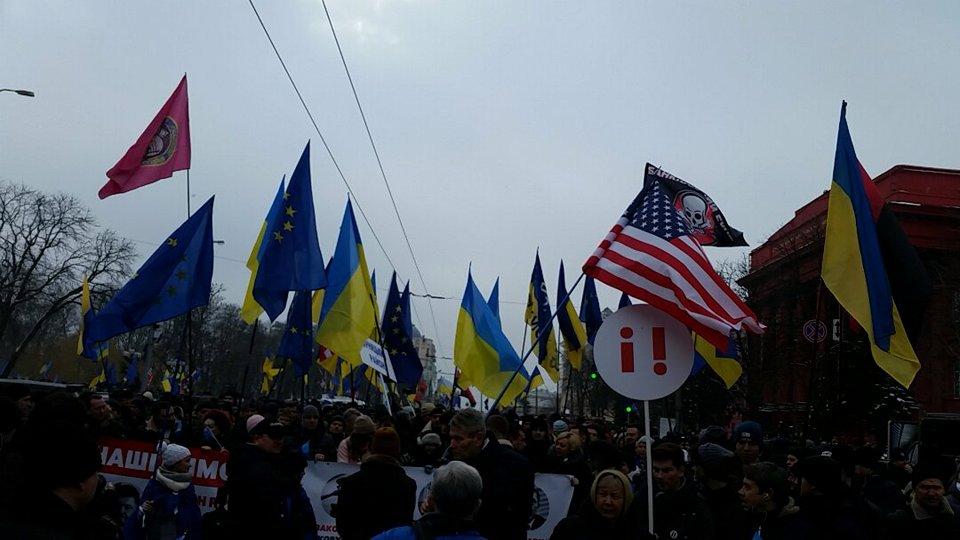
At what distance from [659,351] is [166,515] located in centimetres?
415

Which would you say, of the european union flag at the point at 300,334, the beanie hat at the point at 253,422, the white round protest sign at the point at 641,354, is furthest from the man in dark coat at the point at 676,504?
the european union flag at the point at 300,334

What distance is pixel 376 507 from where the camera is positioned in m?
5.07

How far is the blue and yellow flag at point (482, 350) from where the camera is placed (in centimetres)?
1546

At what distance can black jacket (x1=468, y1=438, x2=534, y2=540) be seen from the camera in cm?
533

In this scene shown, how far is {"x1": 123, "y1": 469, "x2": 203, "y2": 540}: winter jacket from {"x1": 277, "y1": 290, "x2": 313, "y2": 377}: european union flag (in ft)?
23.5

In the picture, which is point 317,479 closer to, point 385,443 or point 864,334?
point 385,443

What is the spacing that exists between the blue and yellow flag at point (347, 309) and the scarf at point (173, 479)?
185 inches

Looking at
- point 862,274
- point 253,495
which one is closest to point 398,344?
point 862,274

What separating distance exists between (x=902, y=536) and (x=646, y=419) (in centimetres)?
191

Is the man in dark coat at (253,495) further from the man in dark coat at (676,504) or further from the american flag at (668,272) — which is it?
the american flag at (668,272)

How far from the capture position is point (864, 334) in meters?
35.2

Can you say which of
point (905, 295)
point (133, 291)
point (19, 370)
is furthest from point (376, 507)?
point (19, 370)

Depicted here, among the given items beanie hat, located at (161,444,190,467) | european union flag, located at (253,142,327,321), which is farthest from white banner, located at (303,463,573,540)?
european union flag, located at (253,142,327,321)

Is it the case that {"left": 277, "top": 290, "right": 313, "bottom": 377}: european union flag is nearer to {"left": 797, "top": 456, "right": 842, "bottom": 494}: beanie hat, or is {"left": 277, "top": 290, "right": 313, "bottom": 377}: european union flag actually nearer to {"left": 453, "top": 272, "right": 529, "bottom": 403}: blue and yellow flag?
{"left": 453, "top": 272, "right": 529, "bottom": 403}: blue and yellow flag
